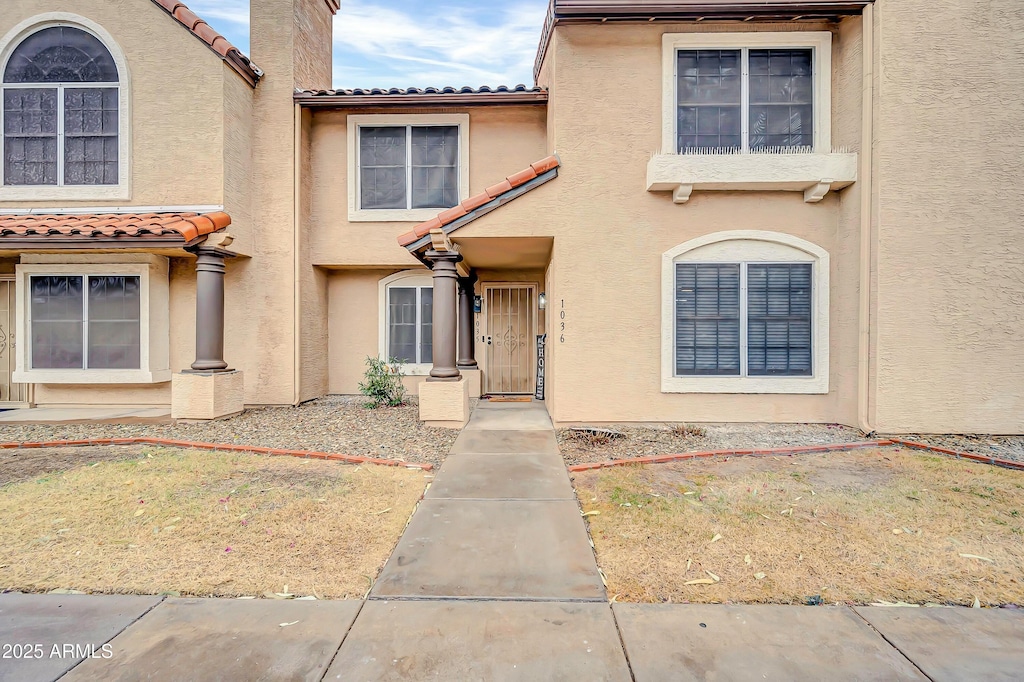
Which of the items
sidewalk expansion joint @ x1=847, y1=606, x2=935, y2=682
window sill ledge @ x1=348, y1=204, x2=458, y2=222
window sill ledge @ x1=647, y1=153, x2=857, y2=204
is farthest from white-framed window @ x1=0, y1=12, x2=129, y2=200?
sidewalk expansion joint @ x1=847, y1=606, x2=935, y2=682

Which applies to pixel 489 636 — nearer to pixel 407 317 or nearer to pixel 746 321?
pixel 746 321

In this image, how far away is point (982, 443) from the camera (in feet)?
20.0

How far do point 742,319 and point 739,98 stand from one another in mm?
3397

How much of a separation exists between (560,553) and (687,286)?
16.4ft

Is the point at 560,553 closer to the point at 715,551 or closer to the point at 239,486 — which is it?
the point at 715,551

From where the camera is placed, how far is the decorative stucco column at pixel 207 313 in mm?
7621

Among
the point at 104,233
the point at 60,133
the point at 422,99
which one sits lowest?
the point at 104,233

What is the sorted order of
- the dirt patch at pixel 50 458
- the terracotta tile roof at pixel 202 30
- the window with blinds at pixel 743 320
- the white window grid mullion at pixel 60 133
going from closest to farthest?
the dirt patch at pixel 50 458 < the window with blinds at pixel 743 320 < the terracotta tile roof at pixel 202 30 < the white window grid mullion at pixel 60 133

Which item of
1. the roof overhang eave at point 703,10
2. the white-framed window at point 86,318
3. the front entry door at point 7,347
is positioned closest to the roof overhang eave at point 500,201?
the roof overhang eave at point 703,10

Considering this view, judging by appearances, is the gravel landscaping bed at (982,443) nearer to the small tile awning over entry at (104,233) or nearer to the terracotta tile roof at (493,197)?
the terracotta tile roof at (493,197)

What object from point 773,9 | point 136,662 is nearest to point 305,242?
point 136,662

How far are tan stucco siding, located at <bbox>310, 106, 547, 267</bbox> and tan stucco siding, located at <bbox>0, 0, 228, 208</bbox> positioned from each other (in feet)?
5.89

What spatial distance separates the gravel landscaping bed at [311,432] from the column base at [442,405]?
0.58 feet

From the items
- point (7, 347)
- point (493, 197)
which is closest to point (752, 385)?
point (493, 197)
